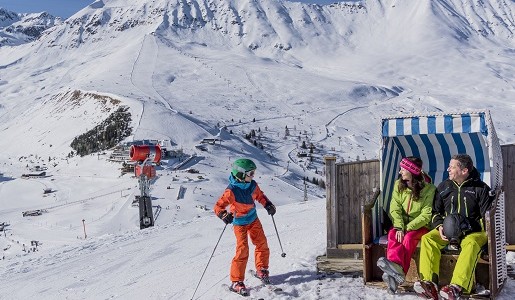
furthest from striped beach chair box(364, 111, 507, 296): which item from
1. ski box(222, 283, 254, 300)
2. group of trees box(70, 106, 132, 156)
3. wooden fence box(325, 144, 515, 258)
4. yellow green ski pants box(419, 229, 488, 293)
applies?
group of trees box(70, 106, 132, 156)

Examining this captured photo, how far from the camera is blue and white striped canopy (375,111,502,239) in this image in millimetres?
7365

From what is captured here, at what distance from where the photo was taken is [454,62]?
593 feet

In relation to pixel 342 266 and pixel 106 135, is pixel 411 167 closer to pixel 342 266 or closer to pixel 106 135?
pixel 342 266

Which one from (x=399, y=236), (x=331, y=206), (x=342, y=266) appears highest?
(x=331, y=206)

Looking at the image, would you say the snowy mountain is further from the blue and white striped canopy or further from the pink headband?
the blue and white striped canopy

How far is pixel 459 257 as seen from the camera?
20.6 feet

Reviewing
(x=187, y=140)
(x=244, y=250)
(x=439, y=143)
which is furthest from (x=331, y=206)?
(x=187, y=140)

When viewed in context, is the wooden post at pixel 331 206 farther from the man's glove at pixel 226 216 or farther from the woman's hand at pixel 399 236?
the man's glove at pixel 226 216

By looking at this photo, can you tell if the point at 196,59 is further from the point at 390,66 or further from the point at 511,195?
the point at 511,195

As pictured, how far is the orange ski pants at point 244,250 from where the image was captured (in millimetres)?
7430

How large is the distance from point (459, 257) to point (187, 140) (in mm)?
69887

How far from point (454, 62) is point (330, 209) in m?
187

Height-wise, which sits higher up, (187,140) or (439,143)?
(439,143)

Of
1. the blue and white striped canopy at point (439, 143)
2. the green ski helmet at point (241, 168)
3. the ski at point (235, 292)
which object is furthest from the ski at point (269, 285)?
the blue and white striped canopy at point (439, 143)
